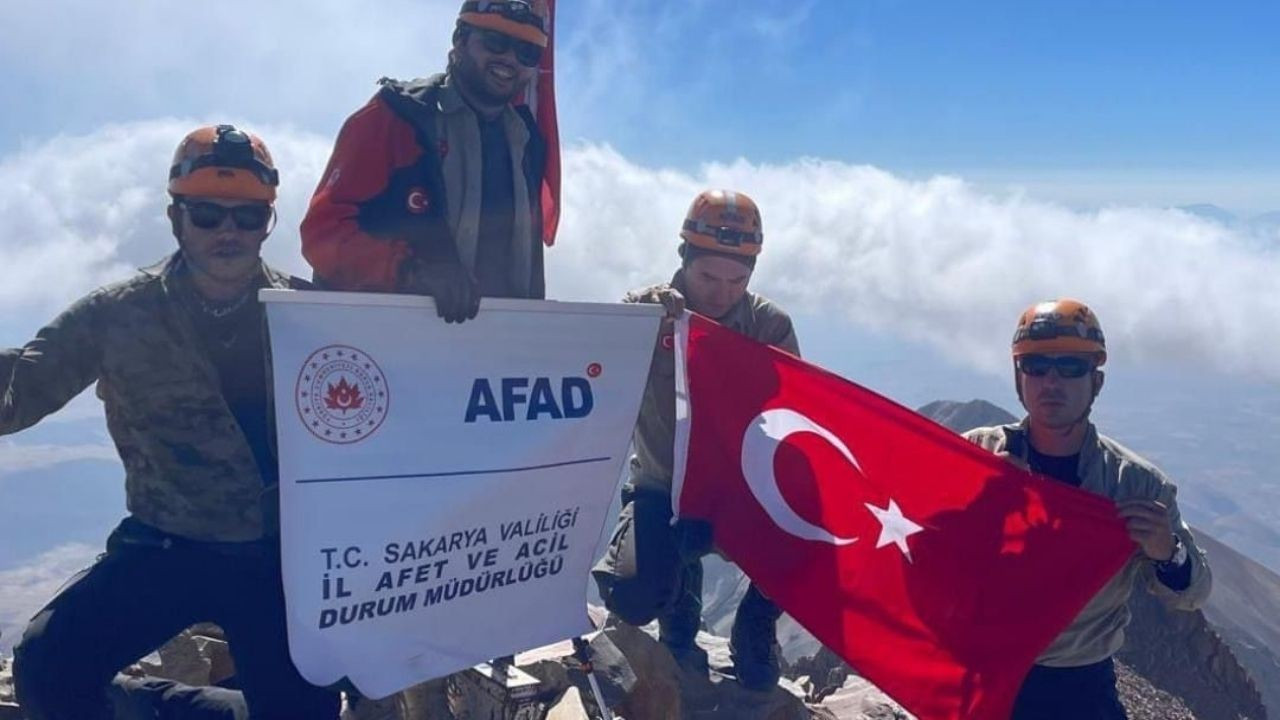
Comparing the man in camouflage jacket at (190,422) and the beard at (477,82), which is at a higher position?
the beard at (477,82)

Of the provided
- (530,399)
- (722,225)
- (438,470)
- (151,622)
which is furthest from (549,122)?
(151,622)

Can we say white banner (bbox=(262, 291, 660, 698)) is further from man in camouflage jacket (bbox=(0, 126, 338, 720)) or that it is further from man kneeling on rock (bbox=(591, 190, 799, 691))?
man kneeling on rock (bbox=(591, 190, 799, 691))

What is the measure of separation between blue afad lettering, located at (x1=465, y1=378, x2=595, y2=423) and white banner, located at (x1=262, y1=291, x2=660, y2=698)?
11mm

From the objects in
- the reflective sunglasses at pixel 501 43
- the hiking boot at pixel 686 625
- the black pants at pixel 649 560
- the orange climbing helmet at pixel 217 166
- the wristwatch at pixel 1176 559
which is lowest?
the hiking boot at pixel 686 625

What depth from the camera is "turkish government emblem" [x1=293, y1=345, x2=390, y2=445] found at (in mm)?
6523

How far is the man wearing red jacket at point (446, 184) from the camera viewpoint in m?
7.25

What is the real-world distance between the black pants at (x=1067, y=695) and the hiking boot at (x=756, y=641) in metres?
2.49

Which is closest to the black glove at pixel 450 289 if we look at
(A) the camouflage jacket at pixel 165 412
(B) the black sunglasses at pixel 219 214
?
(B) the black sunglasses at pixel 219 214

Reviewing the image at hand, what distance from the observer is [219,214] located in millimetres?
7000

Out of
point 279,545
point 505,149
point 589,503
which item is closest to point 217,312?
point 279,545

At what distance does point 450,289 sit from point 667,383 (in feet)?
11.0

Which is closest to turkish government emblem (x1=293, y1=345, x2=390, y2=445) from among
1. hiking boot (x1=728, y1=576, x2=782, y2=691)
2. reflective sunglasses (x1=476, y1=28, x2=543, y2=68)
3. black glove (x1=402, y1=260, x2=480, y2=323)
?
black glove (x1=402, y1=260, x2=480, y2=323)

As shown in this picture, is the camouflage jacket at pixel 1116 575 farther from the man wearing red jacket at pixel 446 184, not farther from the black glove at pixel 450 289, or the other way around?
the black glove at pixel 450 289

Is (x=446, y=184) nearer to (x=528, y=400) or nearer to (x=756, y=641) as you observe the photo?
(x=528, y=400)
